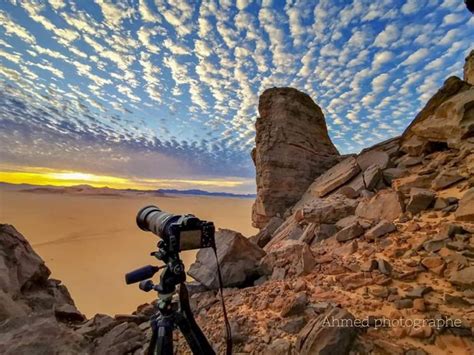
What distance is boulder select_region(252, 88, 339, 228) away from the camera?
13633 millimetres

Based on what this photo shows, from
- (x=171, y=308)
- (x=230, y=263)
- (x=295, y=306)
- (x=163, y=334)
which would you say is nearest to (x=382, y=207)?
(x=295, y=306)

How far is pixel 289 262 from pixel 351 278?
1864mm

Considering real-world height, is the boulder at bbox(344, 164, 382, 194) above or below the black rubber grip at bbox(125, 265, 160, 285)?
above

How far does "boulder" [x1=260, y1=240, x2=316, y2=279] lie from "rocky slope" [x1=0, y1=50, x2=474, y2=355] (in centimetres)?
3

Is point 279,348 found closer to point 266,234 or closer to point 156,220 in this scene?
point 156,220

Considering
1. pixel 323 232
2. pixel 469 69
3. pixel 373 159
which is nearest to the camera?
pixel 323 232

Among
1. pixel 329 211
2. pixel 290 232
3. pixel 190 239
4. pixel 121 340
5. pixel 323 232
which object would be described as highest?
pixel 190 239

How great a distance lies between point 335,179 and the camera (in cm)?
1123

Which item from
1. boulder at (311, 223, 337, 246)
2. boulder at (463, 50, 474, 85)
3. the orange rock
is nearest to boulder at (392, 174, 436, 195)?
boulder at (311, 223, 337, 246)

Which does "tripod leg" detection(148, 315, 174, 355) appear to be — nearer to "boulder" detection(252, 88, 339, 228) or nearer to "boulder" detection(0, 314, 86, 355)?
"boulder" detection(0, 314, 86, 355)

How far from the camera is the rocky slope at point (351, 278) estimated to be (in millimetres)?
3686

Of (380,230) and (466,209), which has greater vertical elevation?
(466,209)

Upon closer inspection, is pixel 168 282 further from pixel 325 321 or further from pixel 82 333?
pixel 82 333

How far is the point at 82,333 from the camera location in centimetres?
510
